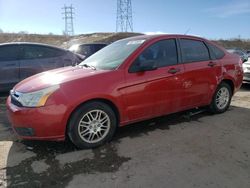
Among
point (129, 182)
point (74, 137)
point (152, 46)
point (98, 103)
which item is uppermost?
point (152, 46)

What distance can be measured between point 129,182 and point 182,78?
7.66 feet

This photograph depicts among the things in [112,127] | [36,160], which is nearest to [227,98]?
[112,127]

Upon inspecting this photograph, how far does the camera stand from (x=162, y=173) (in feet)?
11.0

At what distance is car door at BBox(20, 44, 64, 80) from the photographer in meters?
7.21

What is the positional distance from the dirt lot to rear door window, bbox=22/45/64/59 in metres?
2.80

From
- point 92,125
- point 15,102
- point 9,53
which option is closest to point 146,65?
point 92,125

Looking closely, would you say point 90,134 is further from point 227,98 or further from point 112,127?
A: point 227,98

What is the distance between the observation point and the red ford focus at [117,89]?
12.3 feet

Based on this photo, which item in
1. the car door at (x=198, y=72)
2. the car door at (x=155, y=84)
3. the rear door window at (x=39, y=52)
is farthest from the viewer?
the rear door window at (x=39, y=52)

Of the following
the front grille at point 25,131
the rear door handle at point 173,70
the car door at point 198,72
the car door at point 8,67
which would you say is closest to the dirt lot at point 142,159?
the front grille at point 25,131

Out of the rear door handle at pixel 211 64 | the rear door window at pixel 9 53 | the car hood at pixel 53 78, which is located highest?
the rear door window at pixel 9 53

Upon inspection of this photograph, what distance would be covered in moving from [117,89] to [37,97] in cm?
112

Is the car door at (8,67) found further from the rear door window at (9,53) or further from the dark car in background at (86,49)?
the dark car in background at (86,49)

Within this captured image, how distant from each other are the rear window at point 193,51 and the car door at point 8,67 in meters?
4.29
